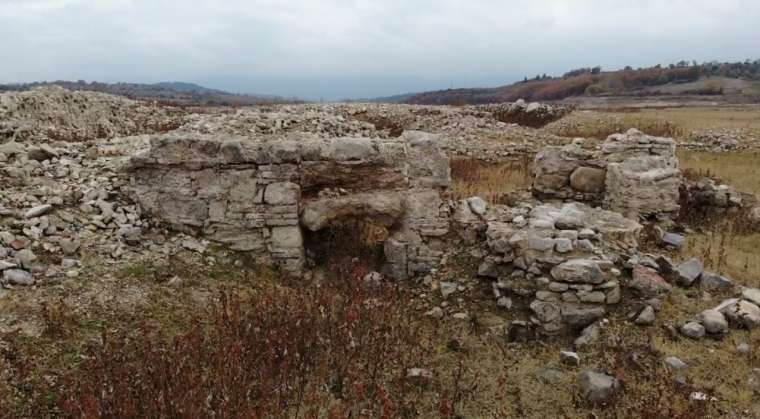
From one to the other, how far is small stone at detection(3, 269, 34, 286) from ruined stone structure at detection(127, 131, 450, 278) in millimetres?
1822

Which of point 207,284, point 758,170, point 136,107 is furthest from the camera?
point 136,107

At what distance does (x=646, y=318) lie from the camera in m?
5.89

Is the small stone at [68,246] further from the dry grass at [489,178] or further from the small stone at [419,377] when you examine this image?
the dry grass at [489,178]

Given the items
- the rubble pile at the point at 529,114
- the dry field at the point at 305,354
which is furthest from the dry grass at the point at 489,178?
the rubble pile at the point at 529,114

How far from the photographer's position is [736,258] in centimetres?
808

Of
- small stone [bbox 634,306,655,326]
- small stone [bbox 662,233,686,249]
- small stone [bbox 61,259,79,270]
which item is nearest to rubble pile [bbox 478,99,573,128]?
small stone [bbox 662,233,686,249]

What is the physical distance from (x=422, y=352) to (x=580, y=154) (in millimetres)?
6422

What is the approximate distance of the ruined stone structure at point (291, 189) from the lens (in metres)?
7.05

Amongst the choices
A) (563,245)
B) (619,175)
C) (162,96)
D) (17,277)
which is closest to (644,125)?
(619,175)

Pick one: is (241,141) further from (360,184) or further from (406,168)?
(406,168)

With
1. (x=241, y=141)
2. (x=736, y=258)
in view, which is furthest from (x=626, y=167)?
(x=241, y=141)

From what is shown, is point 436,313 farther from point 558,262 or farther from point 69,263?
point 69,263

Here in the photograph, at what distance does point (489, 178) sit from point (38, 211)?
9.82 m

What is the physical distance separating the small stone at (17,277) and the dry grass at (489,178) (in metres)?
6.79
